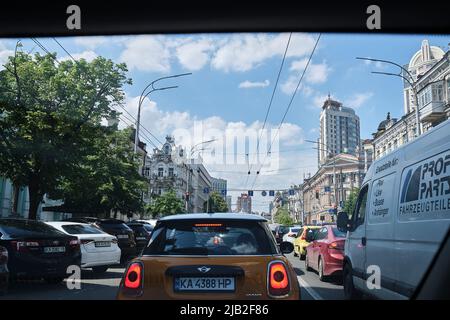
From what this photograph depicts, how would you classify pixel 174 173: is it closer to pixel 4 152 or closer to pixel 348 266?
pixel 4 152

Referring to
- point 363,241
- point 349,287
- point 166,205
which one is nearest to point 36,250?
point 349,287

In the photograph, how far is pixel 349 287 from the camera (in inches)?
324

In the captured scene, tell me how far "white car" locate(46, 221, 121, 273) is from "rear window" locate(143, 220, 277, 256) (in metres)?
7.58

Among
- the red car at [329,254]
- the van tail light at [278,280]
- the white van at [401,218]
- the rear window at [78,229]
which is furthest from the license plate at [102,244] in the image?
the van tail light at [278,280]

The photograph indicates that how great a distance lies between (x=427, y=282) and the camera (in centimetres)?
345

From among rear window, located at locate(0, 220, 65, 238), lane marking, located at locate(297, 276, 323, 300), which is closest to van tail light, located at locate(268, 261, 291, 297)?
lane marking, located at locate(297, 276, 323, 300)

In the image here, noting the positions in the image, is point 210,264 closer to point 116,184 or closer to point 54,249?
point 54,249

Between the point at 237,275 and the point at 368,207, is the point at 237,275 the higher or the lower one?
the lower one

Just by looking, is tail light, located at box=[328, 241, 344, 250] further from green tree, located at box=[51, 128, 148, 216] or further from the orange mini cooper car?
green tree, located at box=[51, 128, 148, 216]

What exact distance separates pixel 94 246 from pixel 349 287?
678cm

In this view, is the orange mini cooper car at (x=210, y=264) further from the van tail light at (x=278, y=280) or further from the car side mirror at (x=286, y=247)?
the car side mirror at (x=286, y=247)

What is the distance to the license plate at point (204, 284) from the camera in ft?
14.1

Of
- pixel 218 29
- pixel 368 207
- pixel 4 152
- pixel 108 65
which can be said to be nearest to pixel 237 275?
pixel 218 29
